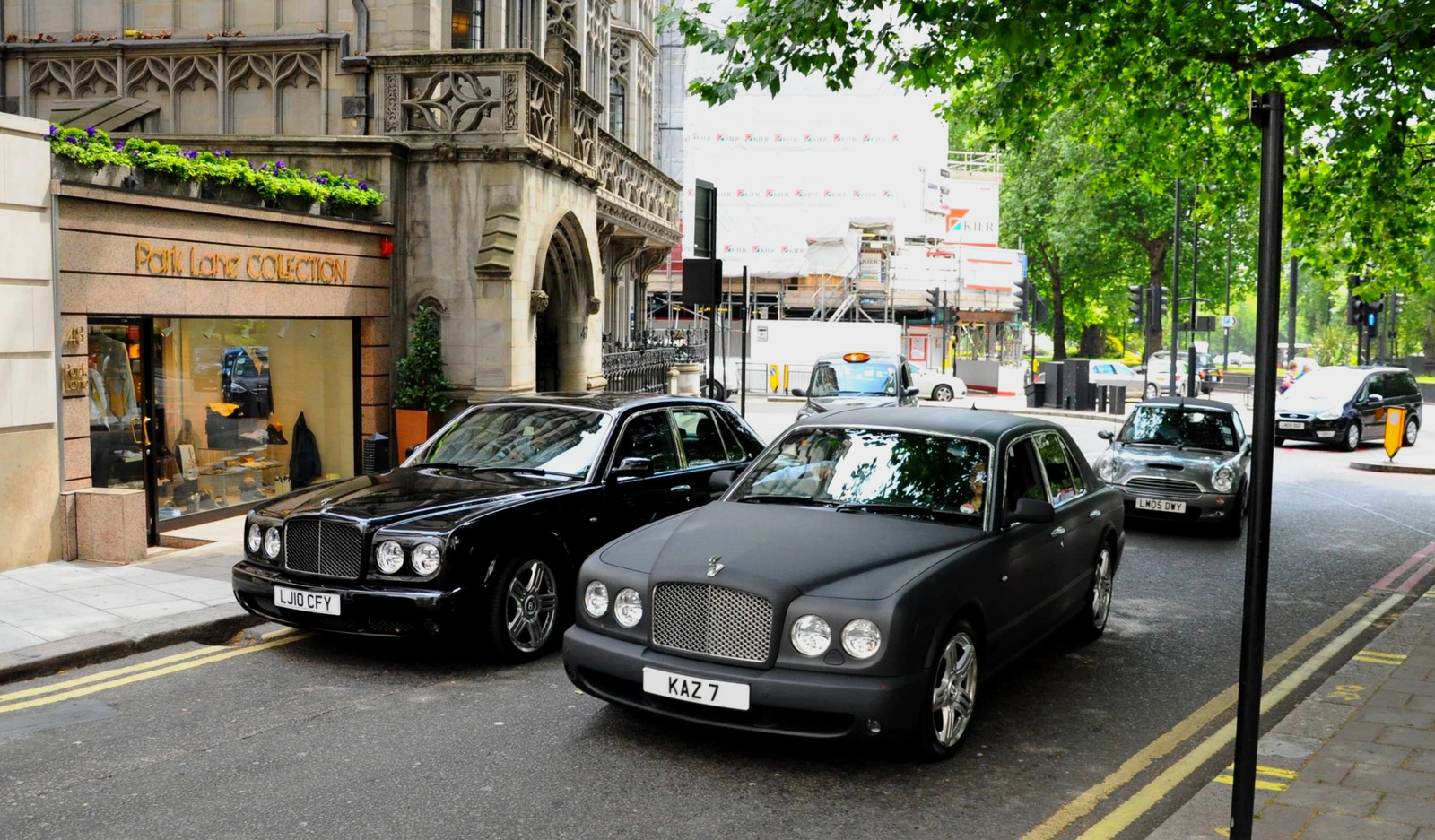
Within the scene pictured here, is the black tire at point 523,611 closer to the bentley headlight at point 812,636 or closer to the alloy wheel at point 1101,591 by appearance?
the bentley headlight at point 812,636

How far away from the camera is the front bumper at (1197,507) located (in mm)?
12492

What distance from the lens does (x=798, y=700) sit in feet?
16.6

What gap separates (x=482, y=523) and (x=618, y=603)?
61.3 inches

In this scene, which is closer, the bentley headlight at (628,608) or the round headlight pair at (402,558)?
→ the bentley headlight at (628,608)

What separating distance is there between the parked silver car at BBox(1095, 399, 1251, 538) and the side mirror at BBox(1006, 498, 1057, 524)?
7142 mm

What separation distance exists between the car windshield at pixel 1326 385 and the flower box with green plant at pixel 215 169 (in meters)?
20.2

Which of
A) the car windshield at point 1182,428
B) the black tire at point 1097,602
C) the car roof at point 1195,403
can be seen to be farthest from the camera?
the car roof at point 1195,403

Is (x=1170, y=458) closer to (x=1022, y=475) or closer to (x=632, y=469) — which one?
(x=1022, y=475)

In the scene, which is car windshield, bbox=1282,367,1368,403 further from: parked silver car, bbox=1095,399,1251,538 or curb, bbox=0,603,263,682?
curb, bbox=0,603,263,682

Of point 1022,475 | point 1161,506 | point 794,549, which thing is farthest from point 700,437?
point 1161,506

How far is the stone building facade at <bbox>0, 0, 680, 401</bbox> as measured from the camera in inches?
572

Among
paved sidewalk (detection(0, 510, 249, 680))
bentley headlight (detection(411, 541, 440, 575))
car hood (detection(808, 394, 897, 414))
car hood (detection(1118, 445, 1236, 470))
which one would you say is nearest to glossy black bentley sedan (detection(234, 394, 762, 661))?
bentley headlight (detection(411, 541, 440, 575))

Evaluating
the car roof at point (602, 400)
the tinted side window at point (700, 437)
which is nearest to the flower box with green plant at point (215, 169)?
the car roof at point (602, 400)

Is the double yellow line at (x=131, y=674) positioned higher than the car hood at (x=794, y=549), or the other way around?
the car hood at (x=794, y=549)
